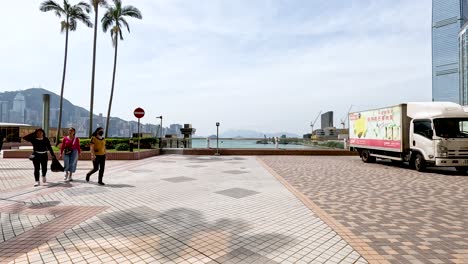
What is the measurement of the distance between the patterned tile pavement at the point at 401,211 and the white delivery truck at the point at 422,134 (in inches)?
62.2

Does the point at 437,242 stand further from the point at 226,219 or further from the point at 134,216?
the point at 134,216

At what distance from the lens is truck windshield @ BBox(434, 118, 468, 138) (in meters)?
11.0

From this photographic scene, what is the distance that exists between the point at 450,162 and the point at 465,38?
156 m

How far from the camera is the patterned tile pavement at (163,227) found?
3430 millimetres

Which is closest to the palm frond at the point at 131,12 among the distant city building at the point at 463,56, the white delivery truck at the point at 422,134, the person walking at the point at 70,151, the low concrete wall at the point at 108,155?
the low concrete wall at the point at 108,155

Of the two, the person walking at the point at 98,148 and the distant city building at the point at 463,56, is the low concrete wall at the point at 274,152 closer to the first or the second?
the person walking at the point at 98,148

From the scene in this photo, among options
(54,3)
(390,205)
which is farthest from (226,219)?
(54,3)

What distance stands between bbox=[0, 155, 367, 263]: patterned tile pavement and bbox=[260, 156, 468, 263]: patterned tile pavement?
575 mm

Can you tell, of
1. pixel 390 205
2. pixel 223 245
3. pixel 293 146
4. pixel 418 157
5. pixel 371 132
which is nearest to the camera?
pixel 223 245

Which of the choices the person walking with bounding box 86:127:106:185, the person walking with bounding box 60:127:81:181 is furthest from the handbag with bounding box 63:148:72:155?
the person walking with bounding box 86:127:106:185

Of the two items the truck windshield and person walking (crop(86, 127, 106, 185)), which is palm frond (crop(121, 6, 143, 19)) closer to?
person walking (crop(86, 127, 106, 185))

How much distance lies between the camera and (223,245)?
3.74 metres

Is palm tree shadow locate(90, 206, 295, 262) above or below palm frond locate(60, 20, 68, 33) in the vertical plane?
below

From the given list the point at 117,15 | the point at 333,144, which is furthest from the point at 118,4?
the point at 333,144
